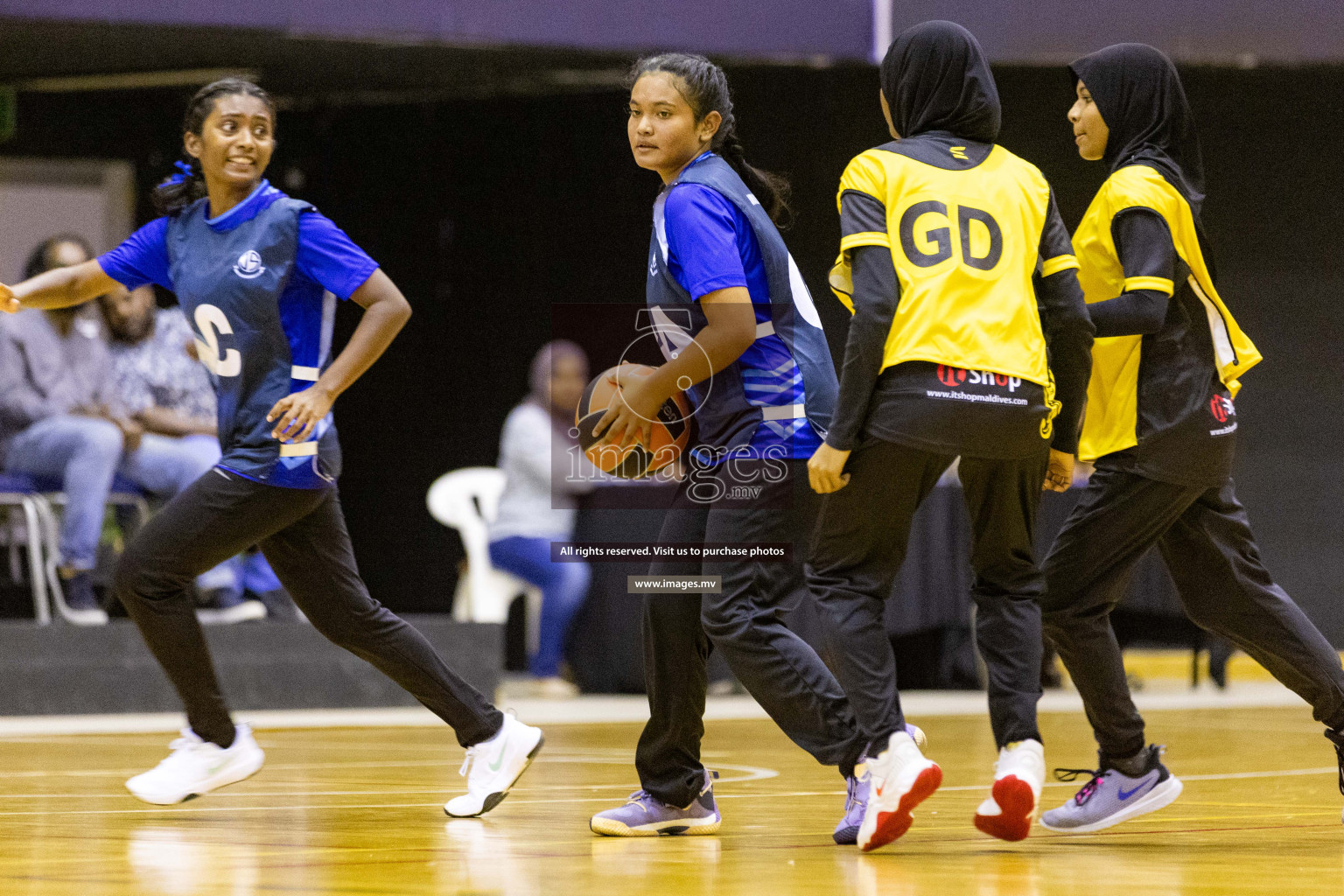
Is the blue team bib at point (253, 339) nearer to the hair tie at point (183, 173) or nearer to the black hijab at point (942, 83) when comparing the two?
the hair tie at point (183, 173)

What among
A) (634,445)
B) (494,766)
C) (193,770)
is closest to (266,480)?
(193,770)

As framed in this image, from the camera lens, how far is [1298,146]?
11148 mm

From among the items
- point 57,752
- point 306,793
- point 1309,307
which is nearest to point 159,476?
point 57,752

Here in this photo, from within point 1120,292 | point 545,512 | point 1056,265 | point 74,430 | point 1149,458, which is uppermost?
point 1056,265

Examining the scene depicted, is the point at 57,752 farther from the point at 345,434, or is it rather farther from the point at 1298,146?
the point at 1298,146

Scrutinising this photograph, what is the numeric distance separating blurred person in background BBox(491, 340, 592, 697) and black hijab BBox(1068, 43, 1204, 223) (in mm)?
5391

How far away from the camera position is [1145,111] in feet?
13.5

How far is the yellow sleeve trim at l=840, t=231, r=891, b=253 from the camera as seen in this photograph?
359 cm

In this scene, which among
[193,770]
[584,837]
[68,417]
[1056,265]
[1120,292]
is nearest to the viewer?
[1056,265]

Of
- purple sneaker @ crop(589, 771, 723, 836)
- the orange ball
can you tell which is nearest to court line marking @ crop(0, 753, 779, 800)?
purple sneaker @ crop(589, 771, 723, 836)

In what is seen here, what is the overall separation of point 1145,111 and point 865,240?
0.94 meters

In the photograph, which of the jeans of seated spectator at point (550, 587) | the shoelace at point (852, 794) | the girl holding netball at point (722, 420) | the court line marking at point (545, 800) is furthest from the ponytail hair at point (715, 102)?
the jeans of seated spectator at point (550, 587)

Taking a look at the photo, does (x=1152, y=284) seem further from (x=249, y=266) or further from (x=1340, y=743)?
(x=249, y=266)

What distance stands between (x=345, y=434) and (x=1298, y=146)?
266 inches
